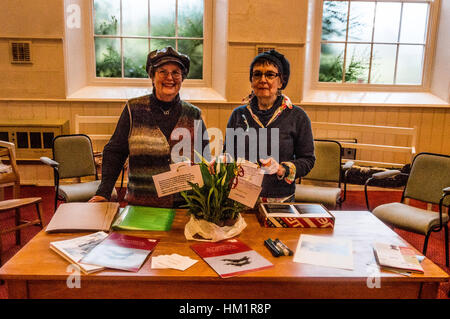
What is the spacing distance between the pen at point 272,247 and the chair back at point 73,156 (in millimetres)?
2504

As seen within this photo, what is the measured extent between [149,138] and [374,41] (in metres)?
4.09

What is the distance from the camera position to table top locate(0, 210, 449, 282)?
51.0 inches

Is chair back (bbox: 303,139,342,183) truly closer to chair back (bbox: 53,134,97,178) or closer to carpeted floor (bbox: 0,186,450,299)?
carpeted floor (bbox: 0,186,450,299)

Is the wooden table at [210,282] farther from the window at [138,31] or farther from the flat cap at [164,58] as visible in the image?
the window at [138,31]

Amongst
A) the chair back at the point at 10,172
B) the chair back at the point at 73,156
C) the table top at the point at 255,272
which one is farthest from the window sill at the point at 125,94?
the table top at the point at 255,272

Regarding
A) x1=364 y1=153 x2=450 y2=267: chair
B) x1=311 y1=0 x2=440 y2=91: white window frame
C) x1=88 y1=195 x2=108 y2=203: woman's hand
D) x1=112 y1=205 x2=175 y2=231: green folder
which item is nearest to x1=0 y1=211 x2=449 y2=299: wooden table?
x1=112 y1=205 x2=175 y2=231: green folder

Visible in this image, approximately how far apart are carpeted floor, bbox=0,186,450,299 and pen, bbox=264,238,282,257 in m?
1.59

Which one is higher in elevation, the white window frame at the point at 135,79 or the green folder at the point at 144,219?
the white window frame at the point at 135,79

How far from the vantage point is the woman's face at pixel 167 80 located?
6.29ft

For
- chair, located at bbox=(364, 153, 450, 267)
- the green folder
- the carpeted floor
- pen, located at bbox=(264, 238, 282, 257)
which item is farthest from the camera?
the carpeted floor

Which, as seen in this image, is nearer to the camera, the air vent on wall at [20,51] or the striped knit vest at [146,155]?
the striped knit vest at [146,155]

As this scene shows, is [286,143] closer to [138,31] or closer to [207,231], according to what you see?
[207,231]

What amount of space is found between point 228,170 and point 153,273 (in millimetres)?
536

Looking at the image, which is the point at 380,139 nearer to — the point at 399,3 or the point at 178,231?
the point at 399,3
